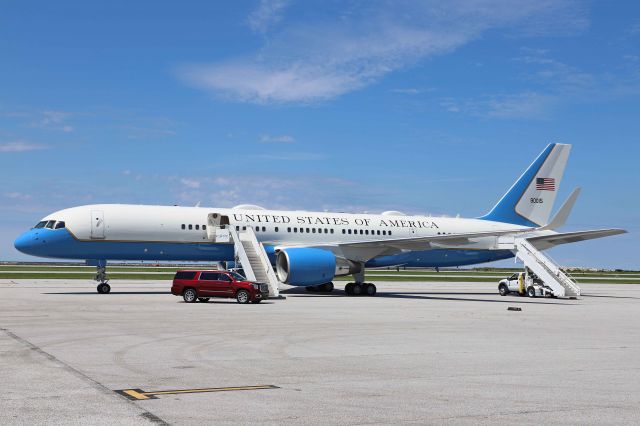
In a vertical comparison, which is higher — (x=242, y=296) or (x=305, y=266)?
(x=305, y=266)

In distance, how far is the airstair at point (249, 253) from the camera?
1526 inches

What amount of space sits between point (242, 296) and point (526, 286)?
72.3 feet

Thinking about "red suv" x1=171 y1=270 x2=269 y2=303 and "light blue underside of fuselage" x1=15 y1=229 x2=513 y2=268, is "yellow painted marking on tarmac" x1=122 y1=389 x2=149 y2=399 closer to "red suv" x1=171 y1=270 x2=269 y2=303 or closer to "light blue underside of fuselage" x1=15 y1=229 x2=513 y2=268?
"red suv" x1=171 y1=270 x2=269 y2=303

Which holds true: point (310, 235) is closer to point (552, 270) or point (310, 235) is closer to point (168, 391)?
point (552, 270)

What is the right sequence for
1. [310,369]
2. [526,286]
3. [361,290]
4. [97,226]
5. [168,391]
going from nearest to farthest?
[168,391] < [310,369] < [97,226] < [361,290] < [526,286]

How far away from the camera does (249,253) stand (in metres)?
41.1

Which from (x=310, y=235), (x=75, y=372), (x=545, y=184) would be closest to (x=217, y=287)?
(x=310, y=235)

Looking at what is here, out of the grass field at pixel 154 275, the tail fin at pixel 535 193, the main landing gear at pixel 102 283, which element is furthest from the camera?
the grass field at pixel 154 275

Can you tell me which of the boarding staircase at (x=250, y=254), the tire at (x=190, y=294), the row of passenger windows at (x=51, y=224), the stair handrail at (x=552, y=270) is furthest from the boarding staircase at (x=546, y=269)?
the row of passenger windows at (x=51, y=224)

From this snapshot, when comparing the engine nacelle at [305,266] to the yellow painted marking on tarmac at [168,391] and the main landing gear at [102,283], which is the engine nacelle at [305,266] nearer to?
the main landing gear at [102,283]

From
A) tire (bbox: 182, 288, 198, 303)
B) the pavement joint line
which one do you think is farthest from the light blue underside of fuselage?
the pavement joint line

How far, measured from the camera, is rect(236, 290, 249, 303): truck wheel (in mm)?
33688

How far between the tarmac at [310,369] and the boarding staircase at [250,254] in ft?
40.0

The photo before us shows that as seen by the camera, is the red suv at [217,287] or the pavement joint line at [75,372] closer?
the pavement joint line at [75,372]
